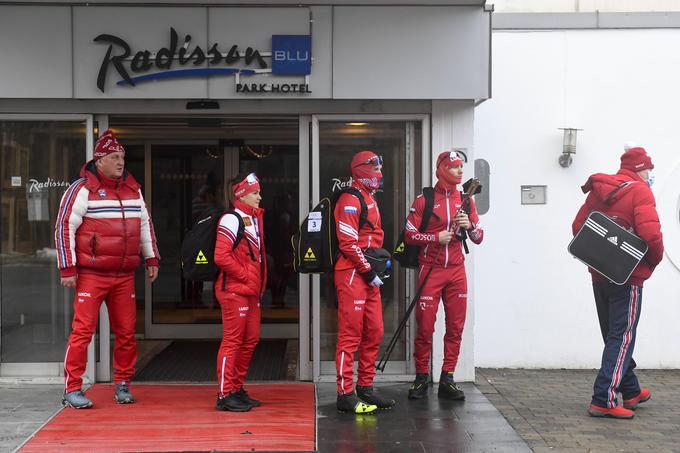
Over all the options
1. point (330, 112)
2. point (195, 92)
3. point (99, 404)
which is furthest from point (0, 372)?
point (330, 112)

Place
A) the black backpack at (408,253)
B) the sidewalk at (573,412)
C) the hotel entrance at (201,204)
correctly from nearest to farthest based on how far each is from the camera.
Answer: the sidewalk at (573,412), the black backpack at (408,253), the hotel entrance at (201,204)

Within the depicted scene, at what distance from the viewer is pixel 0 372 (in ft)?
26.6

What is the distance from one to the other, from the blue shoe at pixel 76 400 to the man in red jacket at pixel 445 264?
2.67 m

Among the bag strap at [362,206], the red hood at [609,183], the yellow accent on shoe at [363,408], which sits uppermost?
the red hood at [609,183]

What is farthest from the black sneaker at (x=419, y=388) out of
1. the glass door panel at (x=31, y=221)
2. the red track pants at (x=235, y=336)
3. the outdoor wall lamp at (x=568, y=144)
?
the glass door panel at (x=31, y=221)

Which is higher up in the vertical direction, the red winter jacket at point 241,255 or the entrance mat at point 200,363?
the red winter jacket at point 241,255

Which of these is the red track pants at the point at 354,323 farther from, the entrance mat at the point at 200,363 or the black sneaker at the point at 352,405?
the entrance mat at the point at 200,363

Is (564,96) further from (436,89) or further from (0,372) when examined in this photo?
(0,372)

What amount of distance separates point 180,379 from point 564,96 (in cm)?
472

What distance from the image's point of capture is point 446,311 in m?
7.47

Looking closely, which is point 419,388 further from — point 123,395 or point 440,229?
point 123,395

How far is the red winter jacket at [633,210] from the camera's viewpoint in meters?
6.70

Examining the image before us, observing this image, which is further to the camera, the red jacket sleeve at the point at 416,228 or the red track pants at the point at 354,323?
the red jacket sleeve at the point at 416,228

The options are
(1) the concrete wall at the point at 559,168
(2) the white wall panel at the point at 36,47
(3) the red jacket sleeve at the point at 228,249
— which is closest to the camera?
(3) the red jacket sleeve at the point at 228,249
